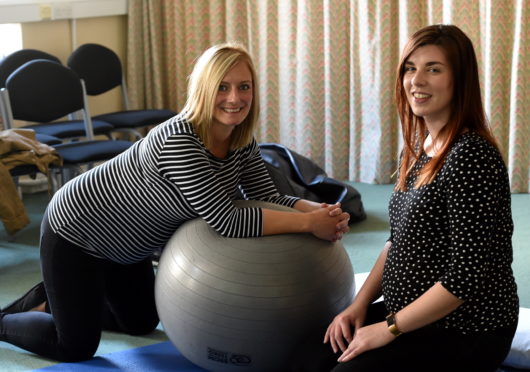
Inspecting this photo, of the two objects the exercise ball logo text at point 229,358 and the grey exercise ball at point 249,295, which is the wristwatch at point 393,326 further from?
the exercise ball logo text at point 229,358

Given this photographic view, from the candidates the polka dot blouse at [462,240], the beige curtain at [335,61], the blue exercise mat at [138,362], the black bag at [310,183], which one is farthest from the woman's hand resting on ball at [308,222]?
the beige curtain at [335,61]

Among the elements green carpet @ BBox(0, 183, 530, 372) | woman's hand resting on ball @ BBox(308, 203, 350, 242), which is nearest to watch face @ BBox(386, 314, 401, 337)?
woman's hand resting on ball @ BBox(308, 203, 350, 242)

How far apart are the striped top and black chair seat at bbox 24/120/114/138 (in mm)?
1840

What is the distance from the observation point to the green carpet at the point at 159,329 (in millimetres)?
2486

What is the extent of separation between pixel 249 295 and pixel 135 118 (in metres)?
2.56

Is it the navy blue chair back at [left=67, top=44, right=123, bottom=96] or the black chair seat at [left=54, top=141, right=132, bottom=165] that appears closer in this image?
the black chair seat at [left=54, top=141, right=132, bottom=165]

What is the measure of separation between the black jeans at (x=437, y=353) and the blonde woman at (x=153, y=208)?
1.56ft

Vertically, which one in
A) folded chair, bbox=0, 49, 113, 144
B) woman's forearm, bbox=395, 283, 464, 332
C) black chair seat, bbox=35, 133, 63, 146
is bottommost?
woman's forearm, bbox=395, 283, 464, 332

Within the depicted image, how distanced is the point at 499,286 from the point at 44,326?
4.54 ft

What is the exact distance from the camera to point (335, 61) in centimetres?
449

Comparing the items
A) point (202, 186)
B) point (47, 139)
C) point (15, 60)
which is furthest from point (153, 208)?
point (15, 60)

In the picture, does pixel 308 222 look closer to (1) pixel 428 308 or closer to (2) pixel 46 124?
(1) pixel 428 308

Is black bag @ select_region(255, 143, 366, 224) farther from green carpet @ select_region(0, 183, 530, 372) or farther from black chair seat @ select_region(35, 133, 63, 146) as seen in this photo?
black chair seat @ select_region(35, 133, 63, 146)

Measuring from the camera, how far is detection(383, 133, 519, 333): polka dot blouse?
1575 mm
